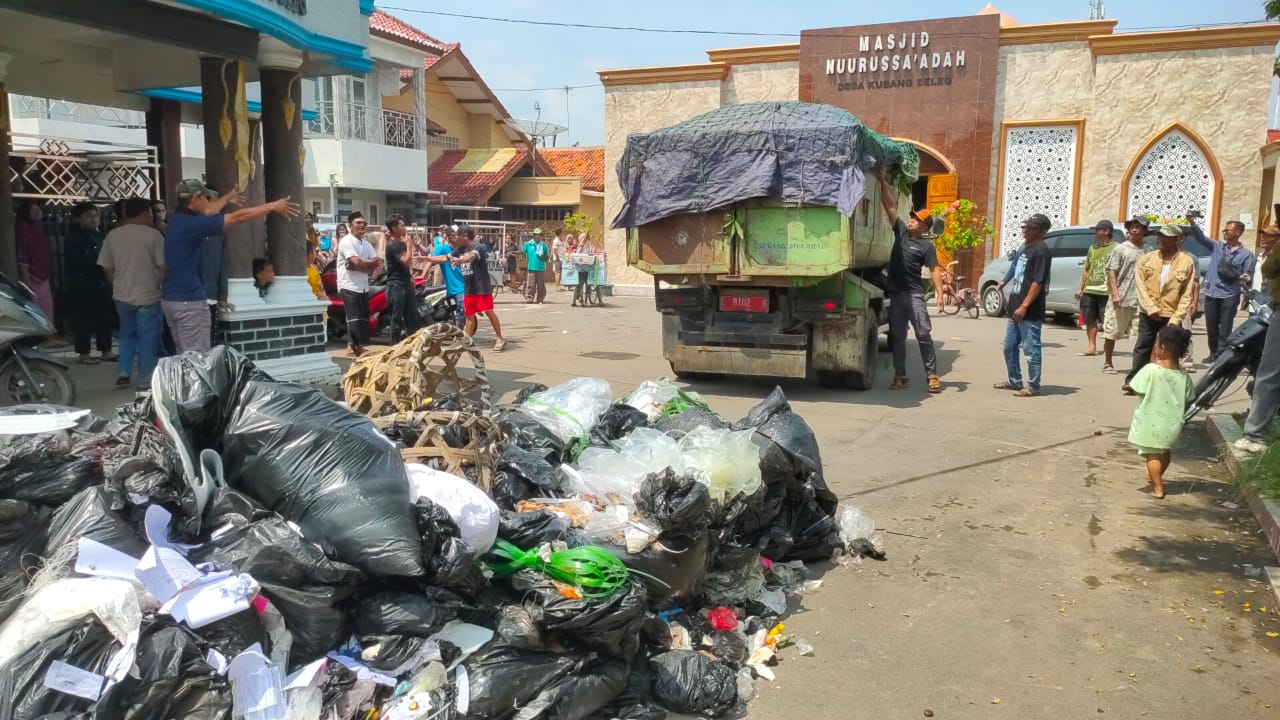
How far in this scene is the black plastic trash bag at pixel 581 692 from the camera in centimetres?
288

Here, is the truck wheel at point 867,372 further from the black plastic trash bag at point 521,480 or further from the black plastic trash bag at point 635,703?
the black plastic trash bag at point 635,703

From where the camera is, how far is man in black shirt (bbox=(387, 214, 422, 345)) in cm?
994

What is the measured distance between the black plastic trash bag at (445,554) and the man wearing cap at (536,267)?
16850 mm

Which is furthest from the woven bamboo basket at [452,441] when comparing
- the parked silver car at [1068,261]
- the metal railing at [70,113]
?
the metal railing at [70,113]

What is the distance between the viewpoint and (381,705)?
2.77 meters

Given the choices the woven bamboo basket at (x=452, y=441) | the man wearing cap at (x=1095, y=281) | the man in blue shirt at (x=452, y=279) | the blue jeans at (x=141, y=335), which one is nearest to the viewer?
the woven bamboo basket at (x=452, y=441)

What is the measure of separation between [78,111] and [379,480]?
2023 cm

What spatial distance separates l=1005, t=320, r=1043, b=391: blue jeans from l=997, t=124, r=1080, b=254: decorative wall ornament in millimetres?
11624

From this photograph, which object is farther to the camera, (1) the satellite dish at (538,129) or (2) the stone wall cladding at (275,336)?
(1) the satellite dish at (538,129)

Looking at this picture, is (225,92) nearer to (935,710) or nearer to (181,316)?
(181,316)

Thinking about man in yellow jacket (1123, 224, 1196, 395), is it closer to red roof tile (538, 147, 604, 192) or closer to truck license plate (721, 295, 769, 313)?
truck license plate (721, 295, 769, 313)

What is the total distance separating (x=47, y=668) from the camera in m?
2.31

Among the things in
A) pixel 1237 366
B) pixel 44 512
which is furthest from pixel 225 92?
pixel 1237 366

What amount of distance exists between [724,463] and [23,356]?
491cm
